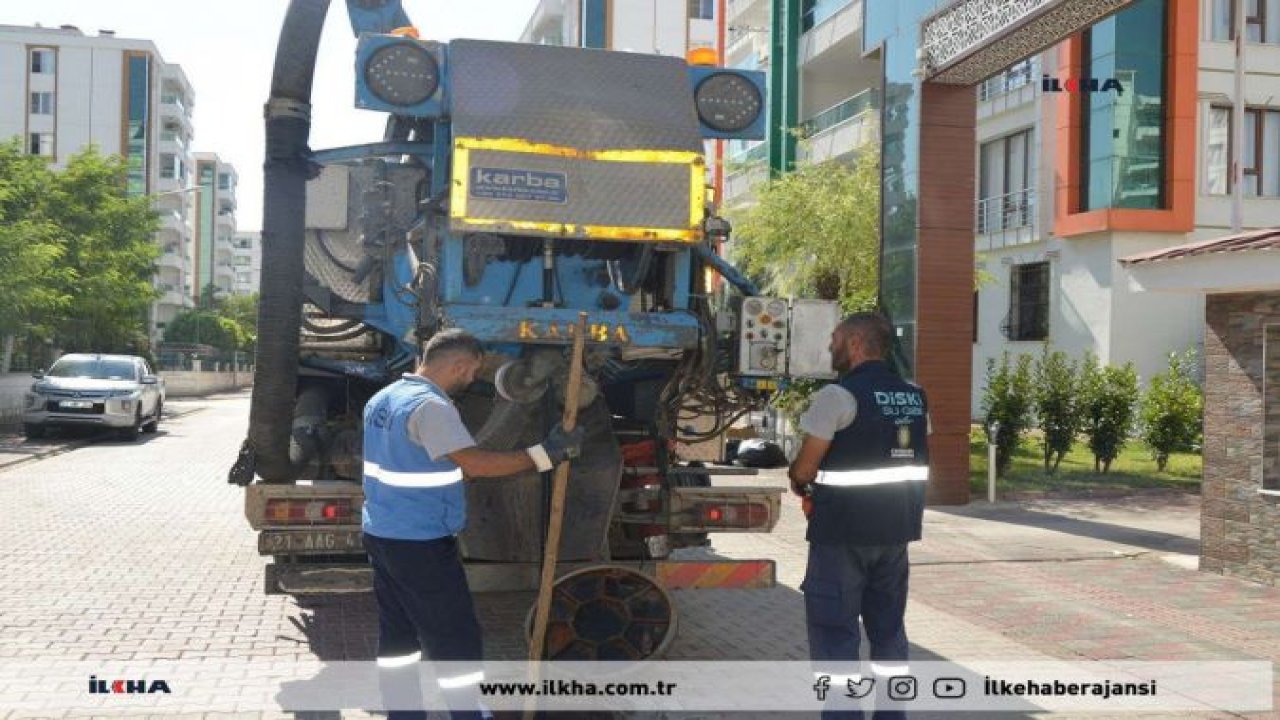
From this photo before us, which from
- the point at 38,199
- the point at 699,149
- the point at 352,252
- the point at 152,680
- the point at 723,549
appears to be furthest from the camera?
the point at 38,199

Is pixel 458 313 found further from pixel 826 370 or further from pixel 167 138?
pixel 167 138

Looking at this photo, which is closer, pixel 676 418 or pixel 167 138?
pixel 676 418

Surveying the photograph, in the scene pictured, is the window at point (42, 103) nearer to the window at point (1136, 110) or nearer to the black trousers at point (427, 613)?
the window at point (1136, 110)

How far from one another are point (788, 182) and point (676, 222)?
15.6m

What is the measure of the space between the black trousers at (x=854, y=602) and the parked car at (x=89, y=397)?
20.9 m

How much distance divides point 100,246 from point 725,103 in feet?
91.6

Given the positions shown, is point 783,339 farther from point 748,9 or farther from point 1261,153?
point 748,9

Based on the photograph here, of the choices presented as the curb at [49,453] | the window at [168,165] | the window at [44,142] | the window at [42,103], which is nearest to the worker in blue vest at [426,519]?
the curb at [49,453]

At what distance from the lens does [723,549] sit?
11.2 metres

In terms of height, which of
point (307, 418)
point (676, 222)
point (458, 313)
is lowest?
point (307, 418)

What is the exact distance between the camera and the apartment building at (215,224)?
366 feet

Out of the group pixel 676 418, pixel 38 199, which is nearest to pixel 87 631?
pixel 676 418

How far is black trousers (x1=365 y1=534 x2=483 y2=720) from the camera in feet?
16.3

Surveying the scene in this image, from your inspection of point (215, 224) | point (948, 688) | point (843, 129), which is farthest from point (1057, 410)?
point (215, 224)
